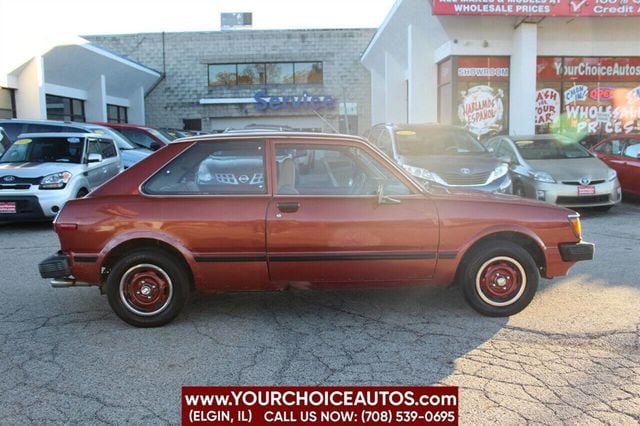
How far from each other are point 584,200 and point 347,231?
683 centimetres

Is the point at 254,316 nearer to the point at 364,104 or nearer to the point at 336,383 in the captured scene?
the point at 336,383

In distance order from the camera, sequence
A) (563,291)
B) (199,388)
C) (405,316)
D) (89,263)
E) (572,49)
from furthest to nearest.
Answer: (572,49) < (563,291) < (405,316) < (89,263) < (199,388)

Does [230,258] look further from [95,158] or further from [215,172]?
[95,158]

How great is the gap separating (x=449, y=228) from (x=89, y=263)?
286cm

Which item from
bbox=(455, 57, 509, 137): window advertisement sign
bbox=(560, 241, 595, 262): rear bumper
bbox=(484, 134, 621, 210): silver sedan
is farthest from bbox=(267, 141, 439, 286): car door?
bbox=(455, 57, 509, 137): window advertisement sign

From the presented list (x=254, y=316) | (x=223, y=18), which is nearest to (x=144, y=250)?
(x=254, y=316)

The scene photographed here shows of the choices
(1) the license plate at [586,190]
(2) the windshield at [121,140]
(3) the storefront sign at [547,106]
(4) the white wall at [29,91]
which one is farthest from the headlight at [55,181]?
(3) the storefront sign at [547,106]

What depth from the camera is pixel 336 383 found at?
136 inches

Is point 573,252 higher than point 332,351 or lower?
higher

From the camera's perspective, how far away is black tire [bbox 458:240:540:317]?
4.58 m

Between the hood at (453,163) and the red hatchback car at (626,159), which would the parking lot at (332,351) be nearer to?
the hood at (453,163)

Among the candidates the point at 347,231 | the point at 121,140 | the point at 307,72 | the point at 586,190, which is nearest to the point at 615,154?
the point at 586,190

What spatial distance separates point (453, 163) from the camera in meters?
9.04

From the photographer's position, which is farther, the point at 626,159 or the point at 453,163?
the point at 626,159
